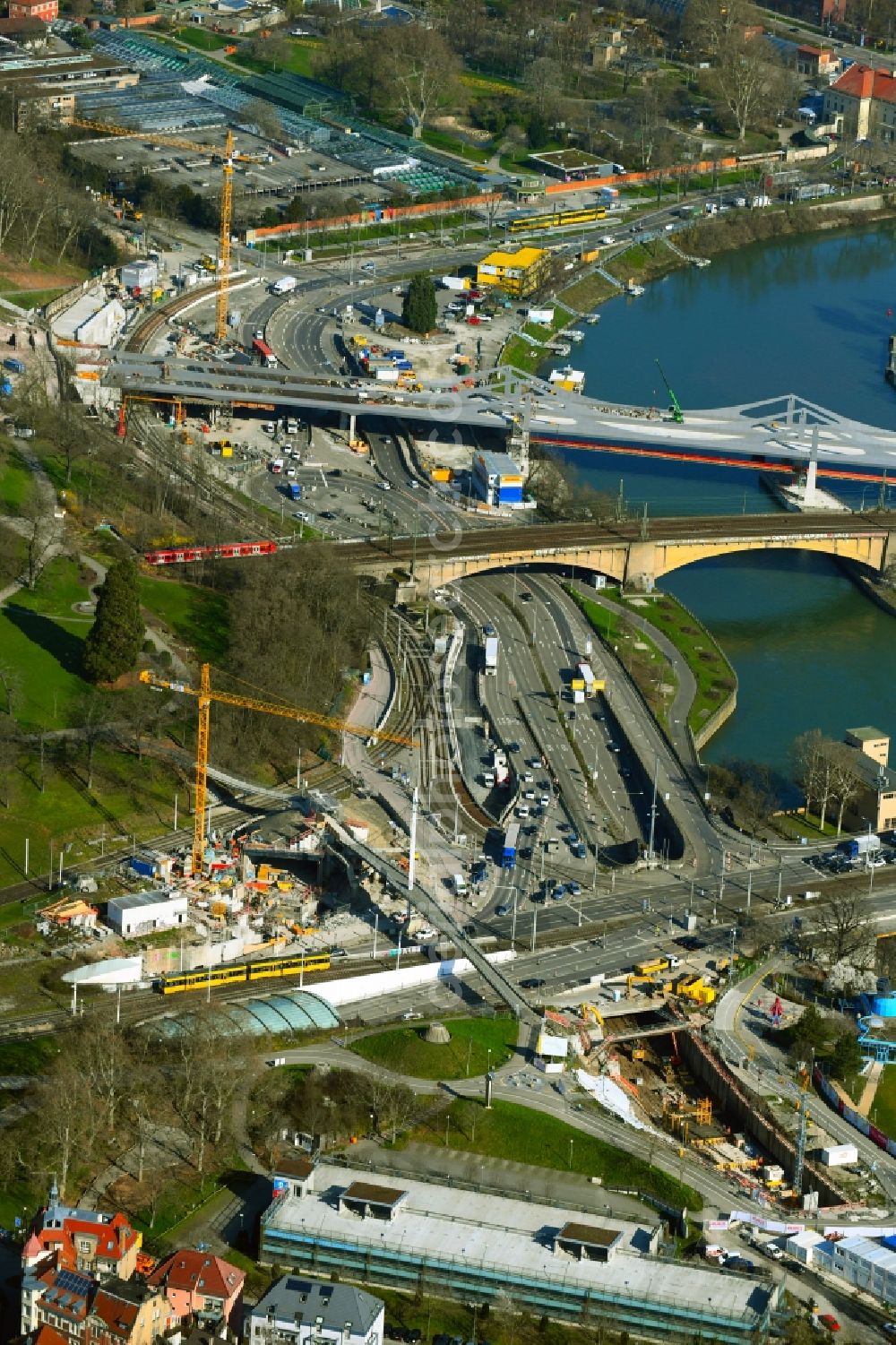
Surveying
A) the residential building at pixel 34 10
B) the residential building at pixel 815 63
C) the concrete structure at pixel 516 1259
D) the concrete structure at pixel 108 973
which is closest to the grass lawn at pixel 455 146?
the residential building at pixel 34 10

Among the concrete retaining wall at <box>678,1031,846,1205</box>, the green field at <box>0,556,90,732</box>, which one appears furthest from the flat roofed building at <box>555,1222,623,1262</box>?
the green field at <box>0,556,90,732</box>

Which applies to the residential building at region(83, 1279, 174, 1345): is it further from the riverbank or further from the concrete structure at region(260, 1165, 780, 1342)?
the riverbank

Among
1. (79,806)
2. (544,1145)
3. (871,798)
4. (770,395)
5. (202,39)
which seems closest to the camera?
(544,1145)

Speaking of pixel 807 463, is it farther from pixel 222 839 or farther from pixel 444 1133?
pixel 444 1133

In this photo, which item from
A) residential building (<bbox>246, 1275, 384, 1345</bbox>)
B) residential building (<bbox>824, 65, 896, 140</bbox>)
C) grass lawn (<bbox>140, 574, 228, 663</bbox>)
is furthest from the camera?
residential building (<bbox>824, 65, 896, 140</bbox>)

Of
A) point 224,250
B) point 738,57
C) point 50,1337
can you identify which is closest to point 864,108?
point 738,57

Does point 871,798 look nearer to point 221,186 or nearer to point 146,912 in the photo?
point 146,912

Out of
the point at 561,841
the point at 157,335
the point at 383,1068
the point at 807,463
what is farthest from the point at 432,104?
the point at 383,1068
